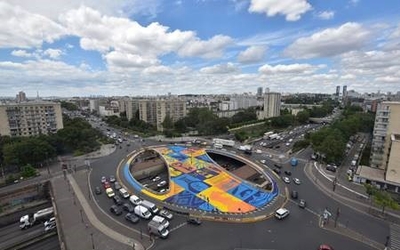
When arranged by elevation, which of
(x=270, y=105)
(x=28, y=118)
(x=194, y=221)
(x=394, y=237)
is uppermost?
(x=270, y=105)

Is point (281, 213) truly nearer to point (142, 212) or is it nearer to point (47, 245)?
point (142, 212)

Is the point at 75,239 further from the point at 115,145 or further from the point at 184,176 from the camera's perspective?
the point at 115,145

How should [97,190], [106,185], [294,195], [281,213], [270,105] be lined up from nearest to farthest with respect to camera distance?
[281,213] → [294,195] → [97,190] → [106,185] → [270,105]

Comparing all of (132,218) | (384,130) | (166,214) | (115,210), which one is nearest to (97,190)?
(115,210)

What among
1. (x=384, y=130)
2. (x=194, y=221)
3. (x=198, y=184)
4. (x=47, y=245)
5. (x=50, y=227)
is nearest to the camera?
(x=194, y=221)

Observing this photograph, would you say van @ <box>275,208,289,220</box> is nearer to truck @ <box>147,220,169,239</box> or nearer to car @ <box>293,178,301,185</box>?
car @ <box>293,178,301,185</box>

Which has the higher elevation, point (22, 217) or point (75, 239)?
point (75, 239)

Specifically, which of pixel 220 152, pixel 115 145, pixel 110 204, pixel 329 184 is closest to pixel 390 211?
pixel 329 184
